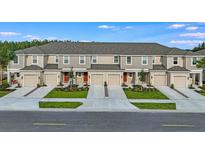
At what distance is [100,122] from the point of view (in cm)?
1625

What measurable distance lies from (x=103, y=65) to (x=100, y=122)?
21577 mm

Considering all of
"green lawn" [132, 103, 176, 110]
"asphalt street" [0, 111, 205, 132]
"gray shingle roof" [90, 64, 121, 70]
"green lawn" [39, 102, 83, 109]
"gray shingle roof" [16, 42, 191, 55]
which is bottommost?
"asphalt street" [0, 111, 205, 132]

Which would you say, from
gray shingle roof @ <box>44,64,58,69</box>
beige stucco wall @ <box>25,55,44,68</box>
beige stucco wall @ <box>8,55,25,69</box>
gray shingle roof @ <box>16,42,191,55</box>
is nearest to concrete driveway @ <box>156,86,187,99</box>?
gray shingle roof @ <box>16,42,191,55</box>

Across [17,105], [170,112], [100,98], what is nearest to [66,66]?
[100,98]

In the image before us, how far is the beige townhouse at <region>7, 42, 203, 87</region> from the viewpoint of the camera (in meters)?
35.3

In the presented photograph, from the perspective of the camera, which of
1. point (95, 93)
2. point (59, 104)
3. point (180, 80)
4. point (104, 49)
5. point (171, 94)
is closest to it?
point (59, 104)

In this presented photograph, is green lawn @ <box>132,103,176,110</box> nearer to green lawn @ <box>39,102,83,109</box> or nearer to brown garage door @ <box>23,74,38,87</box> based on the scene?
green lawn @ <box>39,102,83,109</box>

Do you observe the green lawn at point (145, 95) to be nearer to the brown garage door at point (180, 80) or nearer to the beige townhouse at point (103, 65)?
the brown garage door at point (180, 80)

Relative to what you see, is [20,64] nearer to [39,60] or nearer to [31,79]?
[39,60]

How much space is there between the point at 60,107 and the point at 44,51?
59.6 feet

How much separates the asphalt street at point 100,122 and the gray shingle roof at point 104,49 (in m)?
19.1

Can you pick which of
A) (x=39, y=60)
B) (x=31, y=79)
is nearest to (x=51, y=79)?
(x=31, y=79)

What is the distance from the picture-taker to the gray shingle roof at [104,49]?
122ft

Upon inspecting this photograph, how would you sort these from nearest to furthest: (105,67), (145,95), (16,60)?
(145,95) < (16,60) < (105,67)
